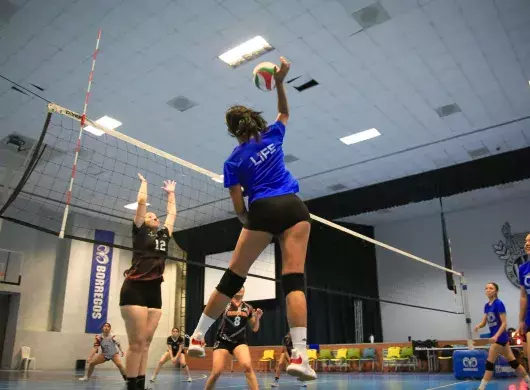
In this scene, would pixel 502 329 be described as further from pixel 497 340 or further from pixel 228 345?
pixel 228 345

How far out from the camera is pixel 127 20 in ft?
25.0

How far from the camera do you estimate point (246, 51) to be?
8.46 metres

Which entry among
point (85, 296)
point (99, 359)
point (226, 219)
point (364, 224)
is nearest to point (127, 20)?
point (99, 359)

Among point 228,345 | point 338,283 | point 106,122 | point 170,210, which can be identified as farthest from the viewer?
point 338,283

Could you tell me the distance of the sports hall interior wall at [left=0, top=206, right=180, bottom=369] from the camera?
14.8m

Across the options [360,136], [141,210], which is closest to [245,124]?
[141,210]

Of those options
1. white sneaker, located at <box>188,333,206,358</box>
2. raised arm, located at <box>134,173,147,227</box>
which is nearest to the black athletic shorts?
white sneaker, located at <box>188,333,206,358</box>

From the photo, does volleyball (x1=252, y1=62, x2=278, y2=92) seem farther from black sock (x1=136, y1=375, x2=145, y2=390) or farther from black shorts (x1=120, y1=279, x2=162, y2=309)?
black sock (x1=136, y1=375, x2=145, y2=390)

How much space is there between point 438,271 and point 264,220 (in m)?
16.5

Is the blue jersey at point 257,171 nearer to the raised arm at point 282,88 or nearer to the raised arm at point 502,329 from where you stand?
the raised arm at point 282,88

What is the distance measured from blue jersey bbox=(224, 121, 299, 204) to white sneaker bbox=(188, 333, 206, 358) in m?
0.84

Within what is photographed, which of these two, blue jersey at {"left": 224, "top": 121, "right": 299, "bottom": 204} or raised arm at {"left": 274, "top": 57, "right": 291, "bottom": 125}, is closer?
blue jersey at {"left": 224, "top": 121, "right": 299, "bottom": 204}

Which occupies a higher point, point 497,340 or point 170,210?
point 170,210

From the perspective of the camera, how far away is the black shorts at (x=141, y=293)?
12.9 ft
